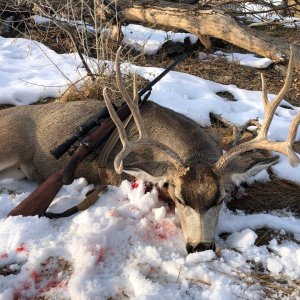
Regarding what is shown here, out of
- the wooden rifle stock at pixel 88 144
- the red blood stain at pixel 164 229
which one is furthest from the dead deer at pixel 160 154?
the wooden rifle stock at pixel 88 144

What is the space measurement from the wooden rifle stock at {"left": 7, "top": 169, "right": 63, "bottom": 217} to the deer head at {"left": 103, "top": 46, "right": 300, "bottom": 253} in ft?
2.09

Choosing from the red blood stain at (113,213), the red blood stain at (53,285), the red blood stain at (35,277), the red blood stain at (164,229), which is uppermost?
the red blood stain at (35,277)

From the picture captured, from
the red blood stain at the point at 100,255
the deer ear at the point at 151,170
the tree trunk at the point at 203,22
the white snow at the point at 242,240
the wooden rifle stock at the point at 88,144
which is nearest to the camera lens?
the red blood stain at the point at 100,255

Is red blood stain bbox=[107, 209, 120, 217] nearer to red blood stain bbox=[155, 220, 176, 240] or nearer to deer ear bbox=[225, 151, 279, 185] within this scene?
red blood stain bbox=[155, 220, 176, 240]

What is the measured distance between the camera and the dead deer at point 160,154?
362 cm

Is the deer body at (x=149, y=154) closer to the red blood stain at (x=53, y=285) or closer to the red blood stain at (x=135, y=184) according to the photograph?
the red blood stain at (x=135, y=184)

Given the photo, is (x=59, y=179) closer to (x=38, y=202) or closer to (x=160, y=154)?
(x=38, y=202)

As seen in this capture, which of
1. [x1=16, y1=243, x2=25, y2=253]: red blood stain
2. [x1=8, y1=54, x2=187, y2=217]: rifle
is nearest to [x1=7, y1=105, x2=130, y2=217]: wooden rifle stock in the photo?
[x1=8, y1=54, x2=187, y2=217]: rifle

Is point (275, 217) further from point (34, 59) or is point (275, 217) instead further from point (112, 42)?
point (34, 59)

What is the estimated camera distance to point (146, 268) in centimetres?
323

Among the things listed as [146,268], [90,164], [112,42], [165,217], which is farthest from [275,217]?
[112,42]

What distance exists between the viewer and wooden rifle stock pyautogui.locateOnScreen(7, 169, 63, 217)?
3.73 metres

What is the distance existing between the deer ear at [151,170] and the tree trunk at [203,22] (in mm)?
4535

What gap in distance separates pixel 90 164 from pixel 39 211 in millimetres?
1139
